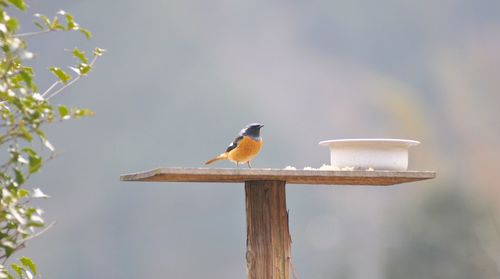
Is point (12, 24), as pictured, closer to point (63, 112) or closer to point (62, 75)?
point (63, 112)

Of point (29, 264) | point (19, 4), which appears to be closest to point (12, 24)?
point (19, 4)

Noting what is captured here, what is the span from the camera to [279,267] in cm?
386

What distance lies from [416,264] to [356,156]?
5050 millimetres

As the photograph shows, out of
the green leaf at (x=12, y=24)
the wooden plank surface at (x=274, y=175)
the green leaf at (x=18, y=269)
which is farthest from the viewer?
the wooden plank surface at (x=274, y=175)

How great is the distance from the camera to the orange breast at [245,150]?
12.5 feet

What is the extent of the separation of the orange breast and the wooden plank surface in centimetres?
11

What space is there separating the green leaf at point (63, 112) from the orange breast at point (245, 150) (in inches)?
65.9

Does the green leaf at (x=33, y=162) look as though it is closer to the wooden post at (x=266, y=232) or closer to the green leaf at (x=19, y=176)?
the green leaf at (x=19, y=176)

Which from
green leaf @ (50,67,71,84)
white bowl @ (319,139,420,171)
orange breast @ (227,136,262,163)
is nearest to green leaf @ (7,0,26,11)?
green leaf @ (50,67,71,84)

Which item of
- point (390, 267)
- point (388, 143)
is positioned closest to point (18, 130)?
point (388, 143)

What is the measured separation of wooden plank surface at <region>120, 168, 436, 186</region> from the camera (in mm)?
3283

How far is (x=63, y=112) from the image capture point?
7.27 feet

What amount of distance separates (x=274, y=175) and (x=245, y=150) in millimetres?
385

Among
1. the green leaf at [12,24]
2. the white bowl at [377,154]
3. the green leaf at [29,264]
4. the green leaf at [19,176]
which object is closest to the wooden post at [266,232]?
the white bowl at [377,154]
